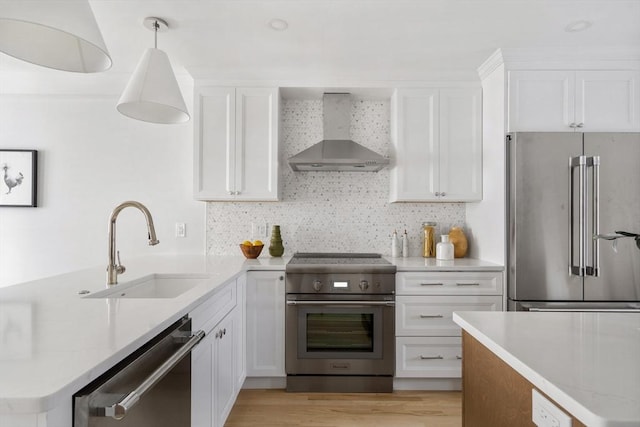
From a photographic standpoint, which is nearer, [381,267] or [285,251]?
[381,267]

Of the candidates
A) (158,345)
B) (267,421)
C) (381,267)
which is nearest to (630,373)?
(158,345)

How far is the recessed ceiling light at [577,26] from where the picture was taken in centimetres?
223

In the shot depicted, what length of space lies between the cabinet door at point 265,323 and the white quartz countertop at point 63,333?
2.66 feet

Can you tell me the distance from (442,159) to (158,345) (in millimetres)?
2493

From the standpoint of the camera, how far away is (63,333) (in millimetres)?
974

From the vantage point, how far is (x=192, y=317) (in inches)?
57.1

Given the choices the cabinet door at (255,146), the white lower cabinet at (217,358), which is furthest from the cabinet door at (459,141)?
the white lower cabinet at (217,358)

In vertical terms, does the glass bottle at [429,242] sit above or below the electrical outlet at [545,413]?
above

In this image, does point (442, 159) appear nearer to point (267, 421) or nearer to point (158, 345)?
point (267, 421)

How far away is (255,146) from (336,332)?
155 cm

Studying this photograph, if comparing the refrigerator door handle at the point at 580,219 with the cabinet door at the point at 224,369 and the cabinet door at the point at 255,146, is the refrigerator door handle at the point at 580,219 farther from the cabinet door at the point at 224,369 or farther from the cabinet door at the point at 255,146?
the cabinet door at the point at 224,369

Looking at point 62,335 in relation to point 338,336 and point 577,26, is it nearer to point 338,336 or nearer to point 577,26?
point 338,336

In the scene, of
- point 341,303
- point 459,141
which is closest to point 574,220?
point 459,141

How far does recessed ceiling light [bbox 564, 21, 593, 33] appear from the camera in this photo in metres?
2.23
